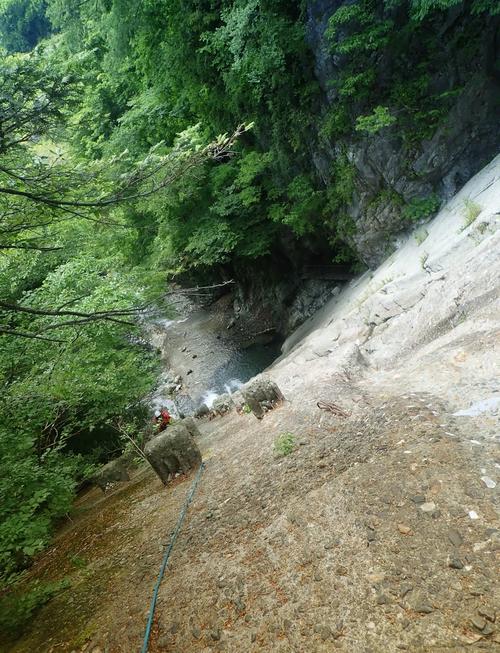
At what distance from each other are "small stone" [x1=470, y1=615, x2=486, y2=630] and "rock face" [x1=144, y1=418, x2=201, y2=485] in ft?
16.2

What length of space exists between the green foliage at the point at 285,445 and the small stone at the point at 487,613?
2.98 m

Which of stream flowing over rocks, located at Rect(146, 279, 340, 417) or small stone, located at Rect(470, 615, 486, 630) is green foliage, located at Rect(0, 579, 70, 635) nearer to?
small stone, located at Rect(470, 615, 486, 630)

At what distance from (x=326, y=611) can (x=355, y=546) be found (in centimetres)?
58

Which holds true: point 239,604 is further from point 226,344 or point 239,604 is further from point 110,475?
point 226,344

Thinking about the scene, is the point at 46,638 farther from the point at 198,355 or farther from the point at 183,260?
the point at 198,355

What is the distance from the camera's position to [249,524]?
162 inches

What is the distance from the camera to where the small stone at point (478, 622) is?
2.30 meters

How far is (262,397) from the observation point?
766cm

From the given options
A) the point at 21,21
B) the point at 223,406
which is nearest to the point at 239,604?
the point at 223,406

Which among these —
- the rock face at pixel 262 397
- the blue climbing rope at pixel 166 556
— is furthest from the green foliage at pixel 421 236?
the blue climbing rope at pixel 166 556

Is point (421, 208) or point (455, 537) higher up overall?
point (421, 208)

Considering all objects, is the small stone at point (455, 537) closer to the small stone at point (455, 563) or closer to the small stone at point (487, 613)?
the small stone at point (455, 563)

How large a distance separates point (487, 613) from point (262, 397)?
5.45 meters

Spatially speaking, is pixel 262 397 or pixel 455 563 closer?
pixel 455 563
